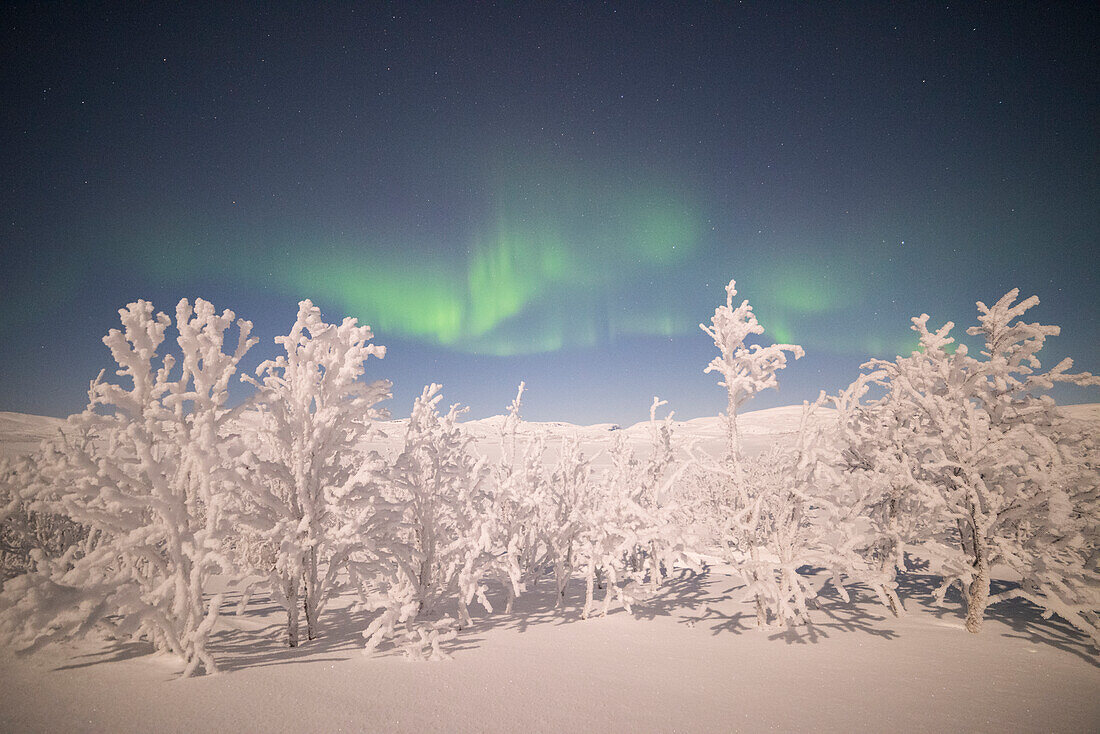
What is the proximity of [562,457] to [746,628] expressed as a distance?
604 cm

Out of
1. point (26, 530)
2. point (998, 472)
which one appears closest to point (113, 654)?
point (26, 530)

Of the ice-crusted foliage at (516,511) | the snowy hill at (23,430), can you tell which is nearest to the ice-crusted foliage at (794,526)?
the ice-crusted foliage at (516,511)

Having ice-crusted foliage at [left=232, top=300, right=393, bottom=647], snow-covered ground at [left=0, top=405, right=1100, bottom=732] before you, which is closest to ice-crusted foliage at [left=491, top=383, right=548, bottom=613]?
snow-covered ground at [left=0, top=405, right=1100, bottom=732]

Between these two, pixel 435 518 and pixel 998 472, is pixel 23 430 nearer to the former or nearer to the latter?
pixel 435 518

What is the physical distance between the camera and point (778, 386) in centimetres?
722

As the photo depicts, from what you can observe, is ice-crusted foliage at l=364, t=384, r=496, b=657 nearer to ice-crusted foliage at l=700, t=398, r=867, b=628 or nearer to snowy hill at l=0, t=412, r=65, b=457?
ice-crusted foliage at l=700, t=398, r=867, b=628

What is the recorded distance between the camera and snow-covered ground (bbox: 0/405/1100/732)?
4188 mm

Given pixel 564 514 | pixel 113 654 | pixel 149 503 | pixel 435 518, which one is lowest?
pixel 113 654

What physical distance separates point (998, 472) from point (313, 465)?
11.0 meters

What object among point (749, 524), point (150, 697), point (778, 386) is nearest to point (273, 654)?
point (150, 697)

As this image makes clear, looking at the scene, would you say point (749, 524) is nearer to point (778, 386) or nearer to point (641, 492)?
point (778, 386)

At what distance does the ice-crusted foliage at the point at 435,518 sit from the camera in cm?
739

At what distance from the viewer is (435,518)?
305 inches

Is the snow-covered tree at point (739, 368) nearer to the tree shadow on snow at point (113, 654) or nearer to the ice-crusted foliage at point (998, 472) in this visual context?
the ice-crusted foliage at point (998, 472)
